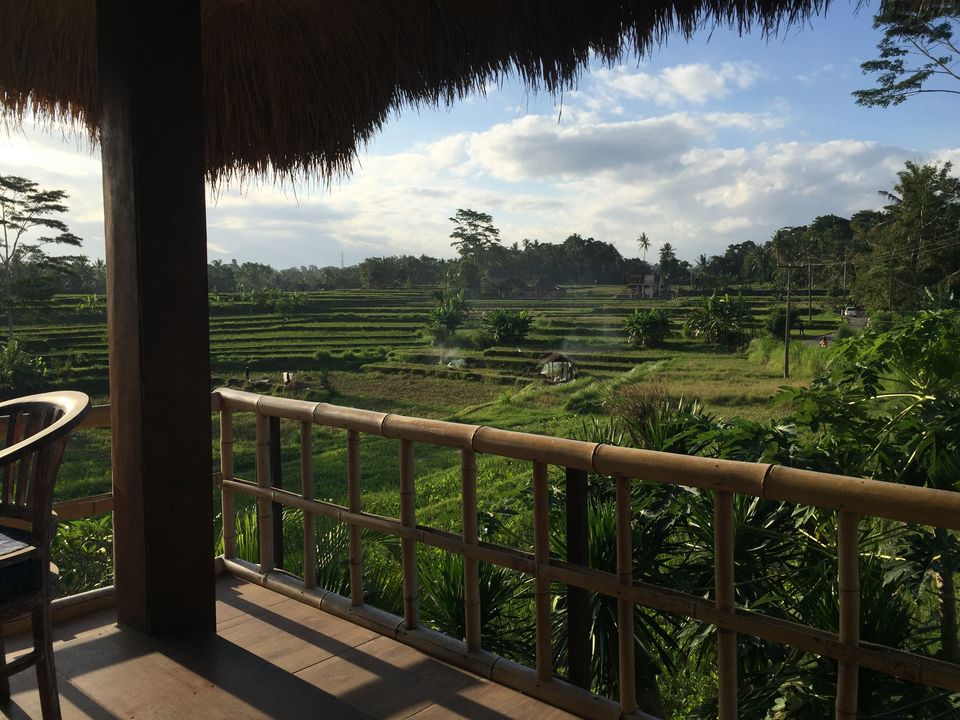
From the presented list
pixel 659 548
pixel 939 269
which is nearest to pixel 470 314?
pixel 939 269

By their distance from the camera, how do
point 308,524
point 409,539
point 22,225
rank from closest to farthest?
1. point 409,539
2. point 308,524
3. point 22,225

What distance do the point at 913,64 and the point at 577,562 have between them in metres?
15.1

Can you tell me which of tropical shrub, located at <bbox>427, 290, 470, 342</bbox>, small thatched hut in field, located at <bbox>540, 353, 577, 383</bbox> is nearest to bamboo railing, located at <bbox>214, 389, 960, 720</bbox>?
small thatched hut in field, located at <bbox>540, 353, 577, 383</bbox>

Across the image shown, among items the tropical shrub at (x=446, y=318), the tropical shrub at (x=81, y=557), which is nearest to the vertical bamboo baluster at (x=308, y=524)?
the tropical shrub at (x=81, y=557)

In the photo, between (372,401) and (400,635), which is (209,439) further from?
(372,401)

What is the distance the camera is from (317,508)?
1.82 m

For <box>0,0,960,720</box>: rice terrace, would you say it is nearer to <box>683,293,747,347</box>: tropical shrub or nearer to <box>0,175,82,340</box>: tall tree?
<box>0,175,82,340</box>: tall tree

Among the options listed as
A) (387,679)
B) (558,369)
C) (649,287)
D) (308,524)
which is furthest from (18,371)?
(649,287)

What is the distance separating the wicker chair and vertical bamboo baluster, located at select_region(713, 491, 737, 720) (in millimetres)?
955

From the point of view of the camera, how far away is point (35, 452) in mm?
1078

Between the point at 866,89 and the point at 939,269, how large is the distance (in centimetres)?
938

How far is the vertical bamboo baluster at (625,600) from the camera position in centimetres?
124

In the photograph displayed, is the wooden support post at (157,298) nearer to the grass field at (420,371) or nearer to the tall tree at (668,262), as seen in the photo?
the grass field at (420,371)

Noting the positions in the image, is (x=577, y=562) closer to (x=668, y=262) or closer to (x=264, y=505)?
(x=264, y=505)
